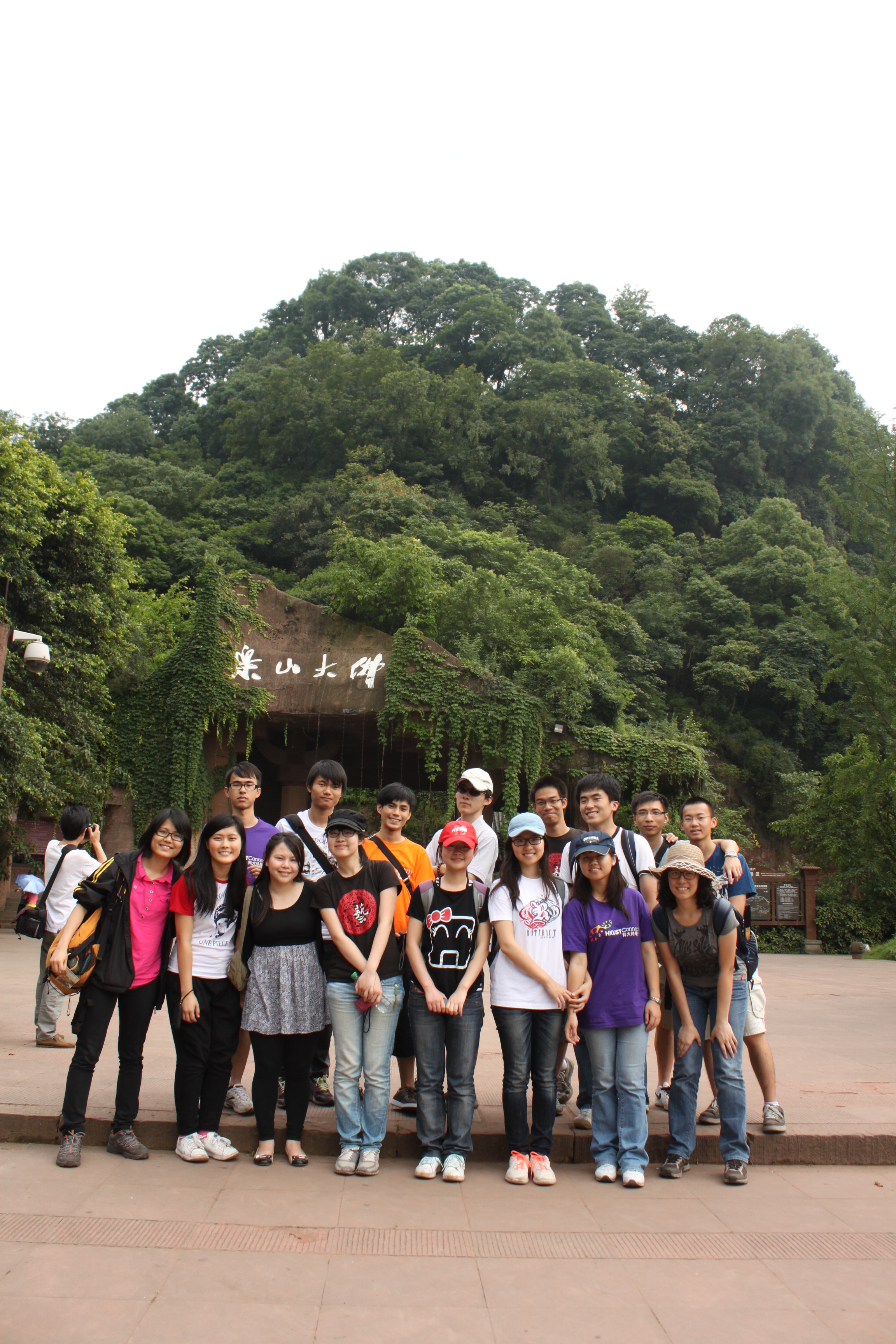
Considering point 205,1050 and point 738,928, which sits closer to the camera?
point 205,1050

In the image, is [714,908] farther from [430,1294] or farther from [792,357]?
[792,357]

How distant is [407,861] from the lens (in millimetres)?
4141

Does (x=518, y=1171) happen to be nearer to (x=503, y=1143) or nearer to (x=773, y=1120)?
(x=503, y=1143)

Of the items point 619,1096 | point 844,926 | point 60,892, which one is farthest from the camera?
point 844,926

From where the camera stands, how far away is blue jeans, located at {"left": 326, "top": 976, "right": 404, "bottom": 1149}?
11.9 ft

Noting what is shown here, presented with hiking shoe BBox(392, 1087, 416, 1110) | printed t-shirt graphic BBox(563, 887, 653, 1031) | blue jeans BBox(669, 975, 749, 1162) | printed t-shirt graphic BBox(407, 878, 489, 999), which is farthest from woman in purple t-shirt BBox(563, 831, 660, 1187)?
hiking shoe BBox(392, 1087, 416, 1110)

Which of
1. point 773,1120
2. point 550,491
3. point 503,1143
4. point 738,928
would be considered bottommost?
point 503,1143

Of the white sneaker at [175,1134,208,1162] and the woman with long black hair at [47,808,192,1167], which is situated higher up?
the woman with long black hair at [47,808,192,1167]

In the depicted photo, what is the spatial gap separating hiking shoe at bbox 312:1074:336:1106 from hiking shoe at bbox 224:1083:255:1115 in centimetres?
30

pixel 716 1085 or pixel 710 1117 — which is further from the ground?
pixel 716 1085

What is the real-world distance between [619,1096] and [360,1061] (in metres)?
1.01

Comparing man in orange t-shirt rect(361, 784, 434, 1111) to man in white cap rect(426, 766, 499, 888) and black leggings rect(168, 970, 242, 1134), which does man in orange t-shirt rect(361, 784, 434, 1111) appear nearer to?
man in white cap rect(426, 766, 499, 888)

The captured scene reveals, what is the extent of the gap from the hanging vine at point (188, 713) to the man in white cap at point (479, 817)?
44.0 ft

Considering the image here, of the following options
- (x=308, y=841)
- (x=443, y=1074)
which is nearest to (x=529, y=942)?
(x=443, y=1074)
